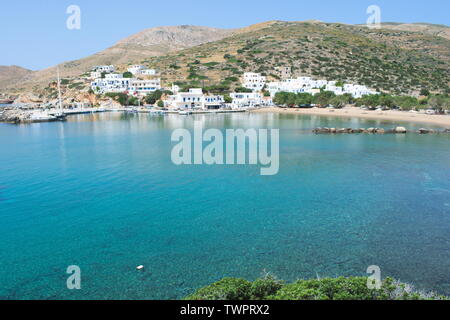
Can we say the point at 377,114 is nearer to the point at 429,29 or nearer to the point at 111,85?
the point at 111,85

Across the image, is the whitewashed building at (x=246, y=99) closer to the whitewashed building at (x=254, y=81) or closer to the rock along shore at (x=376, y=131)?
the whitewashed building at (x=254, y=81)

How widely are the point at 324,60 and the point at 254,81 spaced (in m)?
23.8

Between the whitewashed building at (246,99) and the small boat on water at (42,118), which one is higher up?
the whitewashed building at (246,99)

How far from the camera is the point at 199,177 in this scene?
78.6 ft

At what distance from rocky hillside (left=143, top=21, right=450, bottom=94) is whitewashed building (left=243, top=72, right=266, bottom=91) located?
3507mm

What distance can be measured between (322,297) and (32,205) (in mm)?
16247

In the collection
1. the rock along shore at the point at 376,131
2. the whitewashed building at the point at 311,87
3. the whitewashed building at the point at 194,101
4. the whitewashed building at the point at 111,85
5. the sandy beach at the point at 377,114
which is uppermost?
the whitewashed building at the point at 111,85

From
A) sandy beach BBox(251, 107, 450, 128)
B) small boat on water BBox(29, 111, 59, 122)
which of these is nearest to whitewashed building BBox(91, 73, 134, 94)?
small boat on water BBox(29, 111, 59, 122)

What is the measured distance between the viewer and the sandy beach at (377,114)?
54.1 meters

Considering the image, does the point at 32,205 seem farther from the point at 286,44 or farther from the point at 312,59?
the point at 286,44

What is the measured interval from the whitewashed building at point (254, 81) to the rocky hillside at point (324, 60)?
3.51 m

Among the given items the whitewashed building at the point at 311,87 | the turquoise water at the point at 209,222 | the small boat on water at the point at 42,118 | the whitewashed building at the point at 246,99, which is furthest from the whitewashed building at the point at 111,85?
the turquoise water at the point at 209,222

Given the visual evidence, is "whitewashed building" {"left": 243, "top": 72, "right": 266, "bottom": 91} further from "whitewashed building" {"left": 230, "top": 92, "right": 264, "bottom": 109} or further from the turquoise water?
the turquoise water

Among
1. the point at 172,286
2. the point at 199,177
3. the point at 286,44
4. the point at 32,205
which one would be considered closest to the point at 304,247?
the point at 172,286
